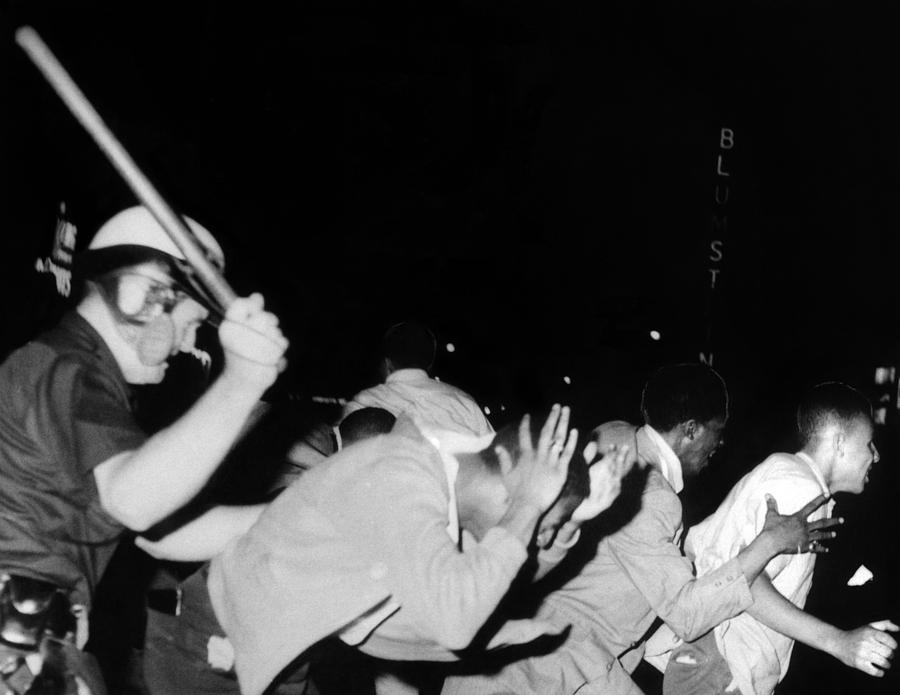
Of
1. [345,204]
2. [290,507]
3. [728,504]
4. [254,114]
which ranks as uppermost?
[254,114]

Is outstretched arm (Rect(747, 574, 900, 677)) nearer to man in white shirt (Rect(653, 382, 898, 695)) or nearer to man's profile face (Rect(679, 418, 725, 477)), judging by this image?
man in white shirt (Rect(653, 382, 898, 695))

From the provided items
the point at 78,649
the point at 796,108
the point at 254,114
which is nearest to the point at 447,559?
the point at 78,649

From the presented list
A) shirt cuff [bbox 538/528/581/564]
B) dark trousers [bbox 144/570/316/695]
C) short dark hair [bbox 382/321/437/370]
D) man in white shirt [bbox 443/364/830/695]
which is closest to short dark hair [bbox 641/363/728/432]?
man in white shirt [bbox 443/364/830/695]

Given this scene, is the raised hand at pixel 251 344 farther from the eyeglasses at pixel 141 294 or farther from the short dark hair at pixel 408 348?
the short dark hair at pixel 408 348

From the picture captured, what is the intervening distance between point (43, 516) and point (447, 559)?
3.01ft

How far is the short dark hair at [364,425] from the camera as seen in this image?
11.7 ft

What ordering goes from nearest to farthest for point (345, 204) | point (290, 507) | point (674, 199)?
1. point (290, 507)
2. point (345, 204)
3. point (674, 199)

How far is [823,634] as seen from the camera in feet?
10.2

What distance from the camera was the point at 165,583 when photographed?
316 cm

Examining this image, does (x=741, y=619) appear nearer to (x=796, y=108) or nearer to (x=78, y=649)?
(x=78, y=649)

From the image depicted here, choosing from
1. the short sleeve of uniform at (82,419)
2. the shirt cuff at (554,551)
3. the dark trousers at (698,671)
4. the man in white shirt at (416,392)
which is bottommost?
the dark trousers at (698,671)

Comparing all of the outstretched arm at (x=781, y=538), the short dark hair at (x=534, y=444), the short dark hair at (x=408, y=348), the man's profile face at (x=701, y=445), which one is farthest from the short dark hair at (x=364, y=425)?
the outstretched arm at (x=781, y=538)

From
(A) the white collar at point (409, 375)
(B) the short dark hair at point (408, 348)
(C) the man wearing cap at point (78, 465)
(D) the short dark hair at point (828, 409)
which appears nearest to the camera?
(C) the man wearing cap at point (78, 465)

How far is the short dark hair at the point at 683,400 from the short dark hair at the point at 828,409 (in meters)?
0.57
